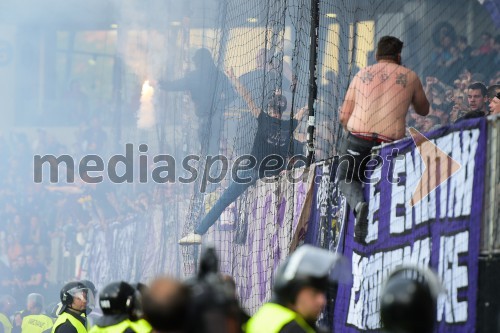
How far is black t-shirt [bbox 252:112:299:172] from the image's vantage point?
12.1m

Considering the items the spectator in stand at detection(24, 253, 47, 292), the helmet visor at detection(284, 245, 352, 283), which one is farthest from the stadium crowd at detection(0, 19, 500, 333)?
the helmet visor at detection(284, 245, 352, 283)

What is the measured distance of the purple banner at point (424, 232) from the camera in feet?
21.3

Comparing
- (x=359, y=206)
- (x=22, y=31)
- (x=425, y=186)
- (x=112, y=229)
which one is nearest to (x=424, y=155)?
(x=425, y=186)

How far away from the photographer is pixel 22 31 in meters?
29.2

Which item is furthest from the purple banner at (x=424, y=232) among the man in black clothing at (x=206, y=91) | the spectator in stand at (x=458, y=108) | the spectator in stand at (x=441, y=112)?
the man in black clothing at (x=206, y=91)

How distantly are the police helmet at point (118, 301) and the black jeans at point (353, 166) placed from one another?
192 cm

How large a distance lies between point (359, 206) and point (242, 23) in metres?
8.34

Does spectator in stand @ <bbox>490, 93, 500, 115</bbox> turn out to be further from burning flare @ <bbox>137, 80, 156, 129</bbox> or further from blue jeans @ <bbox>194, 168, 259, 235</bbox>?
burning flare @ <bbox>137, 80, 156, 129</bbox>

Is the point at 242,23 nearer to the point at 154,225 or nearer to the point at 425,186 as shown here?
the point at 154,225

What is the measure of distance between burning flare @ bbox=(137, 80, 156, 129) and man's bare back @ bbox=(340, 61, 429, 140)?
656 inches

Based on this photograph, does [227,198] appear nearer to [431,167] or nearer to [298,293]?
[431,167]

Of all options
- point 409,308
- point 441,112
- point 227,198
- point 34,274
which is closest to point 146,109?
point 34,274

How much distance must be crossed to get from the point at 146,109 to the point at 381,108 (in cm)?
1782

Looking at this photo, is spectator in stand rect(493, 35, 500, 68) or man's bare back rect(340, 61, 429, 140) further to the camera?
spectator in stand rect(493, 35, 500, 68)
